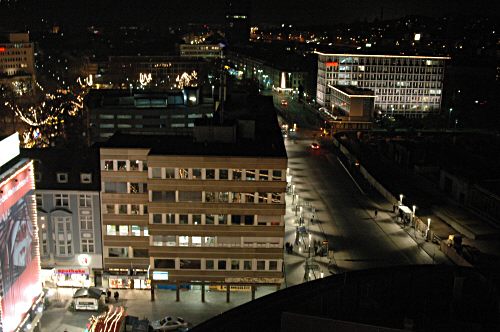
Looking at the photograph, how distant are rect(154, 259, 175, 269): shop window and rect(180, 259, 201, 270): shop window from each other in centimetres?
64

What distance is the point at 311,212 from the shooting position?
5878cm

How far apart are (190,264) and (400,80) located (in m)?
101

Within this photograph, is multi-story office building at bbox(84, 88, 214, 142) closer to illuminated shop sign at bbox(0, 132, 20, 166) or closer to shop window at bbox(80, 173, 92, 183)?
shop window at bbox(80, 173, 92, 183)

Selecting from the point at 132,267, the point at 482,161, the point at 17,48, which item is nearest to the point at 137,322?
the point at 132,267

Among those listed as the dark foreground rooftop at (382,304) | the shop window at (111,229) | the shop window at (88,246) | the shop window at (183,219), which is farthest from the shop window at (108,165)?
the dark foreground rooftop at (382,304)

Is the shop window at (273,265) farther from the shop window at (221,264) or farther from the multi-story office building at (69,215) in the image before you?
the multi-story office building at (69,215)

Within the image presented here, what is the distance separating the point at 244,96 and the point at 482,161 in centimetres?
3987

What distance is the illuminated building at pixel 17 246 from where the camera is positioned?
29.9 m

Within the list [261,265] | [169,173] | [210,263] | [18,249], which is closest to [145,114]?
[169,173]

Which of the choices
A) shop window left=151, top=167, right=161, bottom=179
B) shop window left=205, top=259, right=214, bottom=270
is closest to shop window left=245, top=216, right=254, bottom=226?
shop window left=205, top=259, right=214, bottom=270

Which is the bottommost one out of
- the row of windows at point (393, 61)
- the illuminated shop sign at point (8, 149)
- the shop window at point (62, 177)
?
the shop window at point (62, 177)

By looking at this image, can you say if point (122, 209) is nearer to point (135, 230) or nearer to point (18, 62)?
point (135, 230)

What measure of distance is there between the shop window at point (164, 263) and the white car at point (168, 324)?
14.1 feet

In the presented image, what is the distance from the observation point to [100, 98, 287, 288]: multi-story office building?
125 feet
